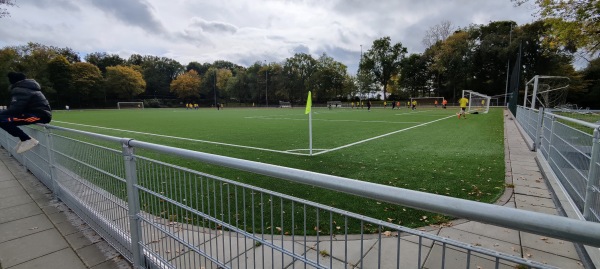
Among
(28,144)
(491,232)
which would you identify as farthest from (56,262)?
(491,232)

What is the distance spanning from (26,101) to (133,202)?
442 cm

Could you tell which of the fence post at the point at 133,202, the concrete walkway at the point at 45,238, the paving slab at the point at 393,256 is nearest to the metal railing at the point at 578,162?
the paving slab at the point at 393,256

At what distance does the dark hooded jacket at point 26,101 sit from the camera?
17.0 ft

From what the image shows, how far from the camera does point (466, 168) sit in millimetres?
6527

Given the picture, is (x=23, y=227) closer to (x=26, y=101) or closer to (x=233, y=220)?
(x=26, y=101)

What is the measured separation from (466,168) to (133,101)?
3291 inches

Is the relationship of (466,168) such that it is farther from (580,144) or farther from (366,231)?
(366,231)

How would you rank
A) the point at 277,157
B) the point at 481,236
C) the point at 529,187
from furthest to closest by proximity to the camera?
the point at 277,157
the point at 529,187
the point at 481,236

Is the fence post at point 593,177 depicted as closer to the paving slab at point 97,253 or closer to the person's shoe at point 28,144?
the paving slab at point 97,253

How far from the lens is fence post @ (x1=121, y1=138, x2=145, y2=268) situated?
2.69 meters

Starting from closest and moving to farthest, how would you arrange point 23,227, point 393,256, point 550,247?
point 393,256, point 550,247, point 23,227

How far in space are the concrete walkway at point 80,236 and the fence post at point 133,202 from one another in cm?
44

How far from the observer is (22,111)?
5246 mm

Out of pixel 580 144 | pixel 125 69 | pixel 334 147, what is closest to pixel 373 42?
pixel 125 69
